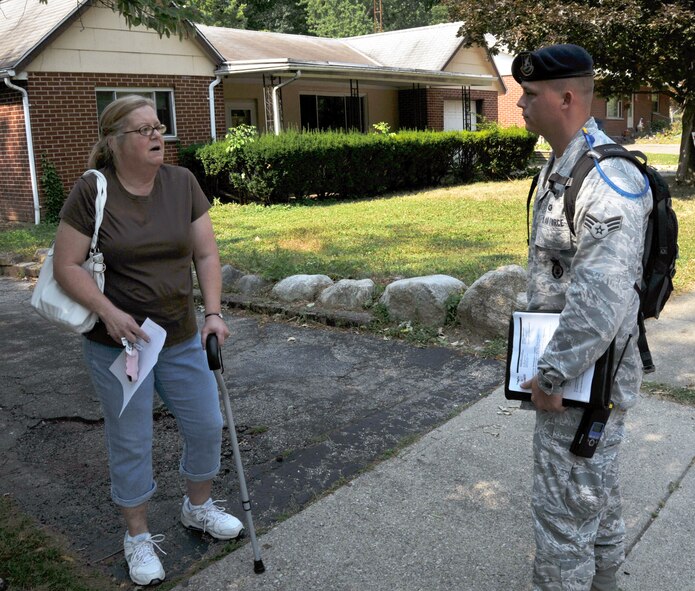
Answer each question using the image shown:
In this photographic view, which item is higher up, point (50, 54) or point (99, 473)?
point (50, 54)

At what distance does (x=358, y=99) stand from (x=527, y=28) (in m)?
7.66

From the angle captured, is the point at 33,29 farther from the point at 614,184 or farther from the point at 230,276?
the point at 614,184

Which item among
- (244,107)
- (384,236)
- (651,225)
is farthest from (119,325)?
(244,107)

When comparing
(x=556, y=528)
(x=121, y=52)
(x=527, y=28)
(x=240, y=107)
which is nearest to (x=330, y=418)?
(x=556, y=528)

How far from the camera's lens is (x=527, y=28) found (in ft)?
46.5

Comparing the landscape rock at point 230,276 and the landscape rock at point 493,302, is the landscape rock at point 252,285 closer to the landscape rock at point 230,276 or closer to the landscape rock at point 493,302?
the landscape rock at point 230,276

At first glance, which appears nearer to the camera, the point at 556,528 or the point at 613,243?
the point at 613,243

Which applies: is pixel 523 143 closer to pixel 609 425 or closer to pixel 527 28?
pixel 527 28

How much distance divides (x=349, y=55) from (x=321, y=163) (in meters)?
8.51

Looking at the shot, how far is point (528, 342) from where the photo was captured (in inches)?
92.8

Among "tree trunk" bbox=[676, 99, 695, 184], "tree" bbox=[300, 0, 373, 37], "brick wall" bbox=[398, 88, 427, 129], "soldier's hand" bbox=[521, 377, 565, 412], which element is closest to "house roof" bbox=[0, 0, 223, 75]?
"brick wall" bbox=[398, 88, 427, 129]

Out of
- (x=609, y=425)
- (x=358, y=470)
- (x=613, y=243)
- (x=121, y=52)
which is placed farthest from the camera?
(x=121, y=52)

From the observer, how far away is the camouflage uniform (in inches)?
83.1

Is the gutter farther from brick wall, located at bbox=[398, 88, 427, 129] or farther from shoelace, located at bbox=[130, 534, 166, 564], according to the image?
shoelace, located at bbox=[130, 534, 166, 564]
